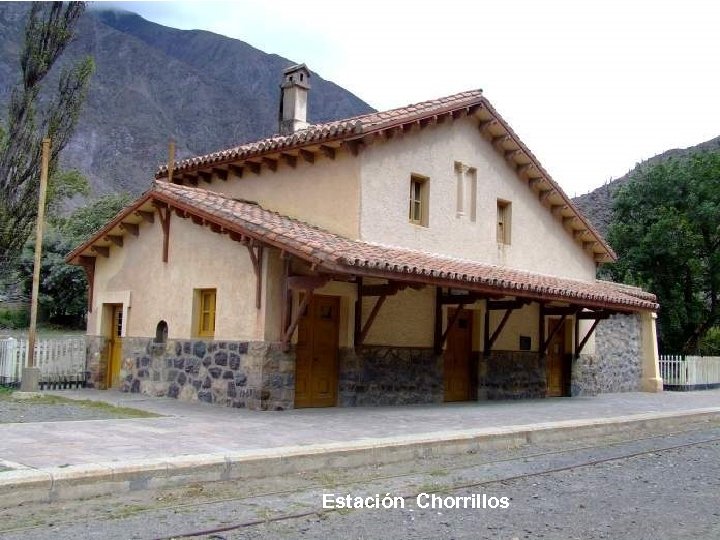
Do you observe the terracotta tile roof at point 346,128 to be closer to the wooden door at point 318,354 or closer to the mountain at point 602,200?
the wooden door at point 318,354

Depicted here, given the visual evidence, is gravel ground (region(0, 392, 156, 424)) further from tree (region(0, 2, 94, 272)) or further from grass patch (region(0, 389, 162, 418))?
tree (region(0, 2, 94, 272))

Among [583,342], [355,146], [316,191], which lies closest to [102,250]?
[316,191]

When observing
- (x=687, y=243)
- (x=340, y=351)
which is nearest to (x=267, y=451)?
(x=340, y=351)

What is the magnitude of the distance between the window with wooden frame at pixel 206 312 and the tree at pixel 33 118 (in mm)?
12686

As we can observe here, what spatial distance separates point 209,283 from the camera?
1369 centimetres

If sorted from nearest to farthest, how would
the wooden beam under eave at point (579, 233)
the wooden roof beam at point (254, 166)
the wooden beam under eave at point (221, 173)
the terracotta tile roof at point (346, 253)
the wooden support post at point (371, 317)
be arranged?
the terracotta tile roof at point (346, 253) → the wooden support post at point (371, 317) → the wooden roof beam at point (254, 166) → the wooden beam under eave at point (221, 173) → the wooden beam under eave at point (579, 233)

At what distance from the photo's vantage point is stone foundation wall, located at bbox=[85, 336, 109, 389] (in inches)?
642

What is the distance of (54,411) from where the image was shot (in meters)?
11.5

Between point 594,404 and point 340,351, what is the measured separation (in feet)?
22.2

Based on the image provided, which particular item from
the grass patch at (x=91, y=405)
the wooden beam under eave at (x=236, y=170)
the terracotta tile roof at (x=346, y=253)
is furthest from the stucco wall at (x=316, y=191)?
the grass patch at (x=91, y=405)

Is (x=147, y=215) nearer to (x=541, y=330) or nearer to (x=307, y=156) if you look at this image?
(x=307, y=156)

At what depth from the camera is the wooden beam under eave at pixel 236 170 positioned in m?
16.8

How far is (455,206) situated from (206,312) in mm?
5918

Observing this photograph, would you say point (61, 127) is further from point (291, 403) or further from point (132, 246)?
point (291, 403)
